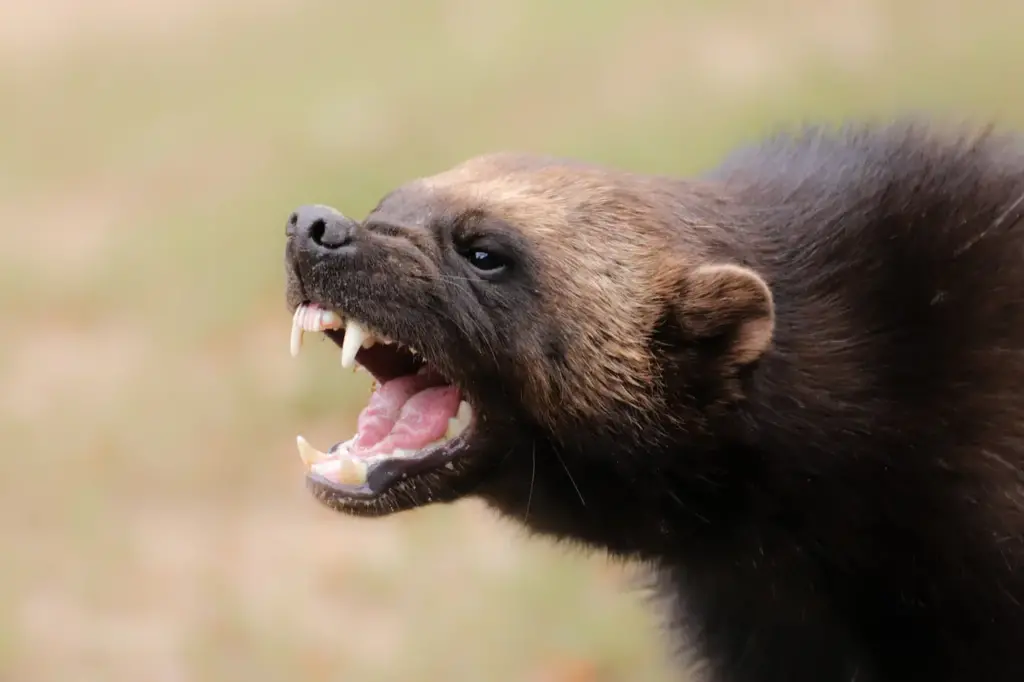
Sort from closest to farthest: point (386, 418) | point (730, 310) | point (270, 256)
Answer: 1. point (730, 310)
2. point (386, 418)
3. point (270, 256)

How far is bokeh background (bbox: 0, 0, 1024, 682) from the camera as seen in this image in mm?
3000

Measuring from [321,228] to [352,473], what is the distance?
35 cm

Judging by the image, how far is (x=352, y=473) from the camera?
176cm

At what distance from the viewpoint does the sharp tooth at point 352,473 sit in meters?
1.76

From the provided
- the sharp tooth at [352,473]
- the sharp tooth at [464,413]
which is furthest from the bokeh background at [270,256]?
the sharp tooth at [352,473]

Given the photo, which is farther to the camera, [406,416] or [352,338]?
→ [406,416]

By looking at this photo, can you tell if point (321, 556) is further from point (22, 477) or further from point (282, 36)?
point (282, 36)

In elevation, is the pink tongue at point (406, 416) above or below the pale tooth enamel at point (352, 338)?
below

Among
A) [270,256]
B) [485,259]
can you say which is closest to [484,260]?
[485,259]

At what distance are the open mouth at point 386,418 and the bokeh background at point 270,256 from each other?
0.71 metres

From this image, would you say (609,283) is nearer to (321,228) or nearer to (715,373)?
(715,373)

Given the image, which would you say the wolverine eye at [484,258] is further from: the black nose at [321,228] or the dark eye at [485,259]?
the black nose at [321,228]

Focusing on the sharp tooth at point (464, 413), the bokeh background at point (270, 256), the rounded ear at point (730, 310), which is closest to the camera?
the rounded ear at point (730, 310)

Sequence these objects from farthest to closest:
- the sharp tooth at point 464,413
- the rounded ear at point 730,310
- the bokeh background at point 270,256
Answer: the bokeh background at point 270,256
the sharp tooth at point 464,413
the rounded ear at point 730,310
